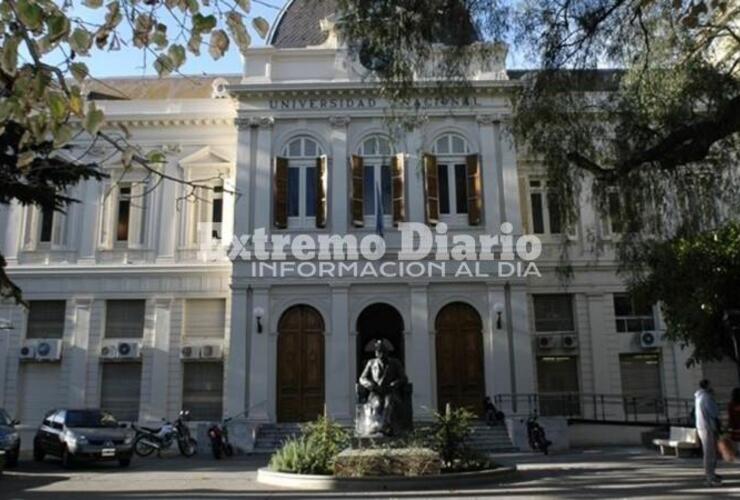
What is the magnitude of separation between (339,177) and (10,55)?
65.8 feet

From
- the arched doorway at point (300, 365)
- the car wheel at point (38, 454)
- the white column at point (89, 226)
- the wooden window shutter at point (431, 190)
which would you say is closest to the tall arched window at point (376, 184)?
the wooden window shutter at point (431, 190)

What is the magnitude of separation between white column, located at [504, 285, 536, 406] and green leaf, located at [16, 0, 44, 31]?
65.3 ft

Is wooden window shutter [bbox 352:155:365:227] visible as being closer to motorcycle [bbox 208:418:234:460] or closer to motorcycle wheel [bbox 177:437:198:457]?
motorcycle [bbox 208:418:234:460]

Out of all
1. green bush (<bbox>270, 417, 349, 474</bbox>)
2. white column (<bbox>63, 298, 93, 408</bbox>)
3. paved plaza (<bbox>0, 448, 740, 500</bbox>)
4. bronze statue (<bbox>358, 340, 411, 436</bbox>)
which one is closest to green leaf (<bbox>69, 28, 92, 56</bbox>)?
paved plaza (<bbox>0, 448, 740, 500</bbox>)

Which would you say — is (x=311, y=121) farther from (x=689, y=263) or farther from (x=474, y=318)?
(x=689, y=263)

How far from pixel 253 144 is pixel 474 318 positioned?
909 cm

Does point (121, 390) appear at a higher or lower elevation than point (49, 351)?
lower

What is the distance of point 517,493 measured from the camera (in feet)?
35.4

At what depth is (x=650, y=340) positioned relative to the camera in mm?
23906

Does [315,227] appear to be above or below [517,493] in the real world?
above

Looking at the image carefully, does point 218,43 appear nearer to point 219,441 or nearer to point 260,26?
point 260,26

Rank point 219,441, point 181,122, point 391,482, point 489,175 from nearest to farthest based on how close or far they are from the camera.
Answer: point 391,482 → point 219,441 → point 489,175 → point 181,122

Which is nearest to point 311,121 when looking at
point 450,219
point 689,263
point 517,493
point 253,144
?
point 253,144

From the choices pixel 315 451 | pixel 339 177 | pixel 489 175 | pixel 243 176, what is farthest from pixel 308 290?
pixel 315 451
